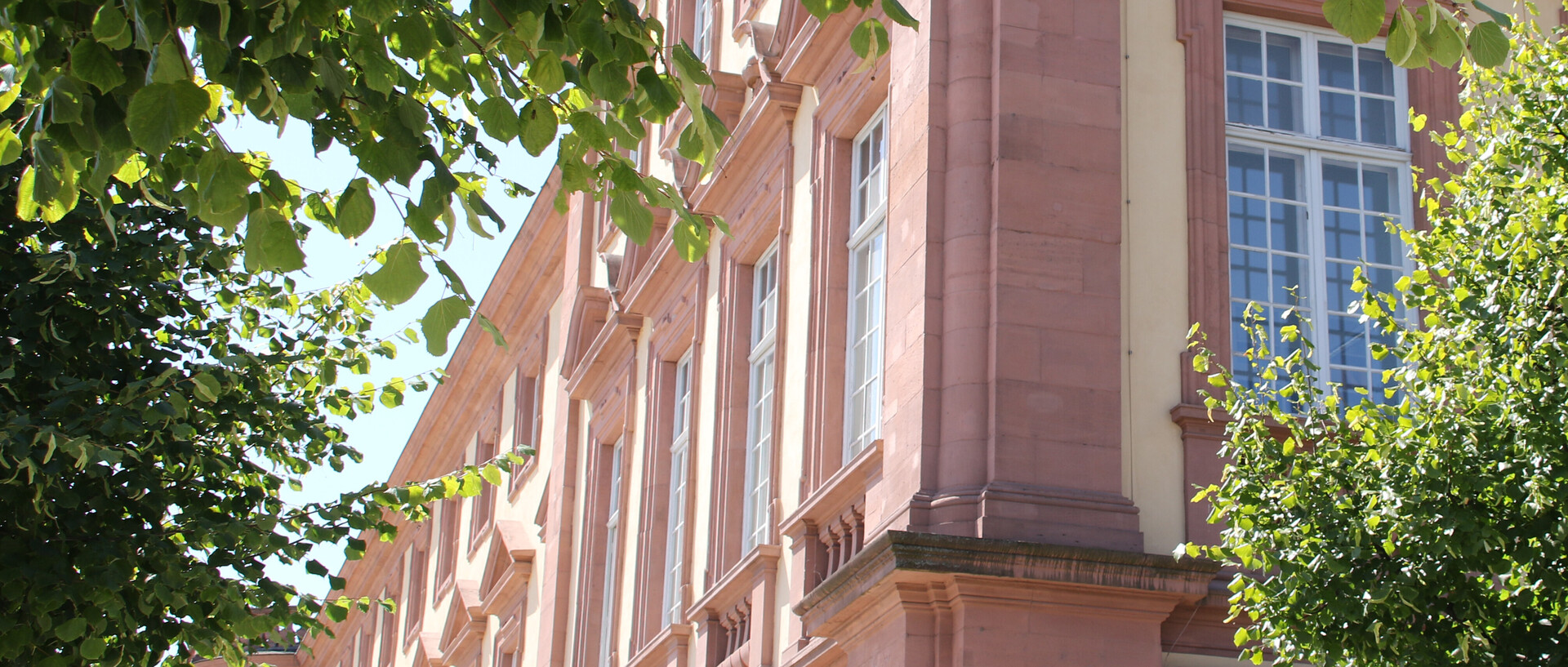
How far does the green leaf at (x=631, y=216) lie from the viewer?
641 cm

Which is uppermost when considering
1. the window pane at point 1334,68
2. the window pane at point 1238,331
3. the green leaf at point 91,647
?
the window pane at point 1334,68

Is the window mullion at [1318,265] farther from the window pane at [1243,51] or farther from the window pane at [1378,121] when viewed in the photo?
the window pane at [1243,51]

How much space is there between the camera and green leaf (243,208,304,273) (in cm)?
578

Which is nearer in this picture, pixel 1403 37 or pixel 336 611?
pixel 1403 37

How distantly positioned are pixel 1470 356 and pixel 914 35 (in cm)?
503

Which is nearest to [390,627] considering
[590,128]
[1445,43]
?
[590,128]

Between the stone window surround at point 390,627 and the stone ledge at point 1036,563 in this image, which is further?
the stone window surround at point 390,627

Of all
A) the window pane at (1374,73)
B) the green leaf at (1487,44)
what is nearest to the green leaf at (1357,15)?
the green leaf at (1487,44)

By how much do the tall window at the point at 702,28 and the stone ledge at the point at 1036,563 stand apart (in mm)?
10756

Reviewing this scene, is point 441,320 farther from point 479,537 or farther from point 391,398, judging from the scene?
point 479,537

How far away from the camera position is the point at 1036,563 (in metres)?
10.5

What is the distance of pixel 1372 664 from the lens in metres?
8.23

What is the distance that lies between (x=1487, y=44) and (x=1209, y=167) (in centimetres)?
651

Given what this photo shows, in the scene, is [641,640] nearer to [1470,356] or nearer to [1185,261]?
[1185,261]
